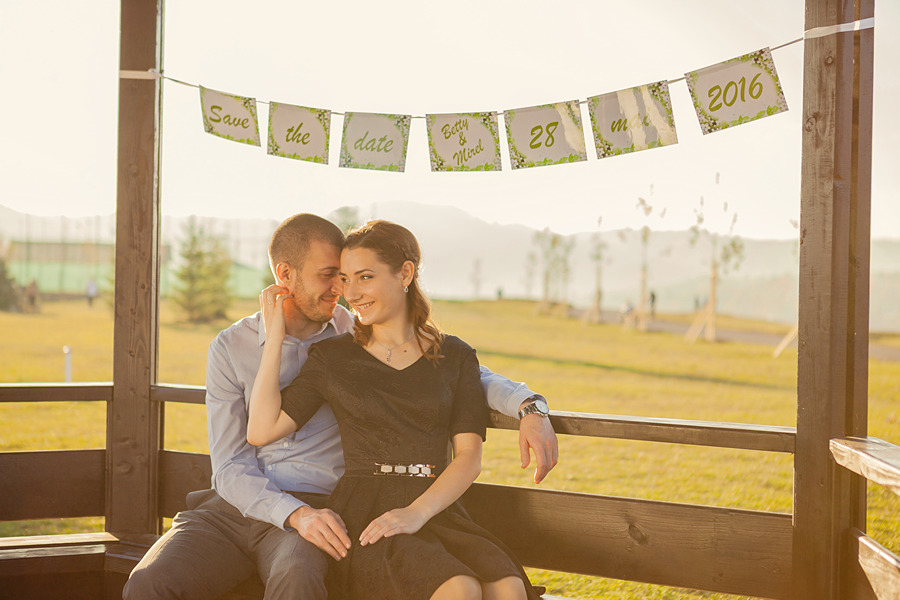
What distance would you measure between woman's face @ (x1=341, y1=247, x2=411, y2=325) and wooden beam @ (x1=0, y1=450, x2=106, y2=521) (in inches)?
55.3

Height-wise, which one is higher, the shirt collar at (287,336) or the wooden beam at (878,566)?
the shirt collar at (287,336)

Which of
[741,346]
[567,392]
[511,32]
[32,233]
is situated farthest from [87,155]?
[741,346]

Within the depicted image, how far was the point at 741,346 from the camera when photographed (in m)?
22.0

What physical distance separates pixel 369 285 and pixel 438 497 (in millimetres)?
587

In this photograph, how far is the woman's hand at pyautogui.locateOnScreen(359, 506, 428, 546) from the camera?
1.80 metres

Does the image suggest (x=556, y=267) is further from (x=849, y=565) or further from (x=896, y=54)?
(x=849, y=565)

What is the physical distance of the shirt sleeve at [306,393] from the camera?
6.55 ft

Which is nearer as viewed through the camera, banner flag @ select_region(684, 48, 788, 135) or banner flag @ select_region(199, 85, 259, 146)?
banner flag @ select_region(684, 48, 788, 135)

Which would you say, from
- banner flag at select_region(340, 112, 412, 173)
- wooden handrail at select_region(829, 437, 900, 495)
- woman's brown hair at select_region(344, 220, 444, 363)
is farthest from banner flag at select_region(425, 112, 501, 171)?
wooden handrail at select_region(829, 437, 900, 495)

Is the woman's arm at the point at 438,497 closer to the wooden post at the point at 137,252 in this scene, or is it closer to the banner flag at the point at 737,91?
the banner flag at the point at 737,91

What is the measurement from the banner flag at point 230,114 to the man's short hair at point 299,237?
684 millimetres

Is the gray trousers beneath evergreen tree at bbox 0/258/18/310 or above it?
beneath

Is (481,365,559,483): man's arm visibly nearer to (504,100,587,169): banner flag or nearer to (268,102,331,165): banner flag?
(504,100,587,169): banner flag

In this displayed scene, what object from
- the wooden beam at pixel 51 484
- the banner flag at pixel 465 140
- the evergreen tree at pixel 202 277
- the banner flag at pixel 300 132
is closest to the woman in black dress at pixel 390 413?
the banner flag at pixel 465 140
